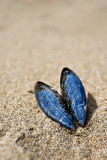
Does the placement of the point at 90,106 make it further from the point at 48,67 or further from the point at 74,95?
the point at 48,67

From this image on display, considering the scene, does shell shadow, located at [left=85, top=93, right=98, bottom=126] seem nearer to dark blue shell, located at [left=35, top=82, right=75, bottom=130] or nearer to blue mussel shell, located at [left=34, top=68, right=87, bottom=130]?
blue mussel shell, located at [left=34, top=68, right=87, bottom=130]

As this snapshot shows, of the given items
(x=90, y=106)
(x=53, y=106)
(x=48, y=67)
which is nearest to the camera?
(x=53, y=106)

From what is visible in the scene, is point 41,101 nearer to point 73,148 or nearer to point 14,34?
point 73,148

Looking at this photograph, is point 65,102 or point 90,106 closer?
point 65,102

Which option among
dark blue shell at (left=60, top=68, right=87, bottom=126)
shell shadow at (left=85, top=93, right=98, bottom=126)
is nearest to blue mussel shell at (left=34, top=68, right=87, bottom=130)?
dark blue shell at (left=60, top=68, right=87, bottom=126)

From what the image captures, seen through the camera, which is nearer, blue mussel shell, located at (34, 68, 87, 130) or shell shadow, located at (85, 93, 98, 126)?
blue mussel shell, located at (34, 68, 87, 130)

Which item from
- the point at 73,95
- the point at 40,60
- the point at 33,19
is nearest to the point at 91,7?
the point at 33,19

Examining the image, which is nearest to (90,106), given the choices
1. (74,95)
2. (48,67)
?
(74,95)
